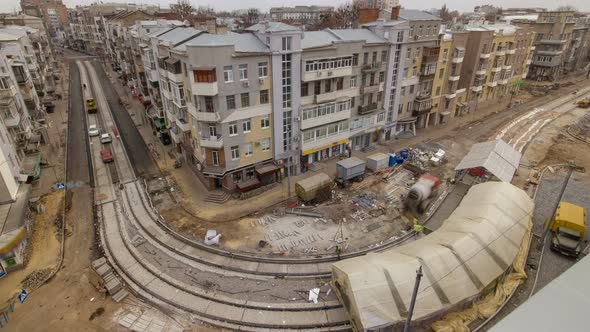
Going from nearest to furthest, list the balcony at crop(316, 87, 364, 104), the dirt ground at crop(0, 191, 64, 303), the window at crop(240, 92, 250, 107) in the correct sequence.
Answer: the dirt ground at crop(0, 191, 64, 303)
the window at crop(240, 92, 250, 107)
the balcony at crop(316, 87, 364, 104)

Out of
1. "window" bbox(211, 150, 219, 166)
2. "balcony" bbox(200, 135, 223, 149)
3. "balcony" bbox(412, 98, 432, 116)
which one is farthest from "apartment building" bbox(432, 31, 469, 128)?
"window" bbox(211, 150, 219, 166)

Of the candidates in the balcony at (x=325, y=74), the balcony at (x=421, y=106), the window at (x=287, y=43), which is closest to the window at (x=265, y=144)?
the balcony at (x=325, y=74)

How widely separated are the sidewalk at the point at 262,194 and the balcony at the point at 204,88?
487 inches

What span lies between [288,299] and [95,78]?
104 metres

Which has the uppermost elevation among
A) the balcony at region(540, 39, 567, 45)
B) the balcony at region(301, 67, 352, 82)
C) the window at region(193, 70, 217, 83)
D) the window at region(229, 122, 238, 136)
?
the balcony at region(540, 39, 567, 45)

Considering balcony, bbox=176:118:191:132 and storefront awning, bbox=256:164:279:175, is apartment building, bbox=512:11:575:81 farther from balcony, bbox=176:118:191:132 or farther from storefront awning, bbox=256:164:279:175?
balcony, bbox=176:118:191:132

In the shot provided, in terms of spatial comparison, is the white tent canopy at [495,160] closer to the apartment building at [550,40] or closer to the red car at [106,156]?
the red car at [106,156]

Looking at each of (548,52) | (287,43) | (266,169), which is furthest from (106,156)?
(548,52)

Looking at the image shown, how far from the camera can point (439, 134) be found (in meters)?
54.8

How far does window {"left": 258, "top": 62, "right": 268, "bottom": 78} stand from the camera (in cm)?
3397

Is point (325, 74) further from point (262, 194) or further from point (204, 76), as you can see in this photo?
point (262, 194)

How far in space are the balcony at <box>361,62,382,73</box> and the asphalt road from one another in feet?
107

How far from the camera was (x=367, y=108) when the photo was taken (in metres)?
46.0

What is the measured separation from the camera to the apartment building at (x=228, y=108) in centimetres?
3100
